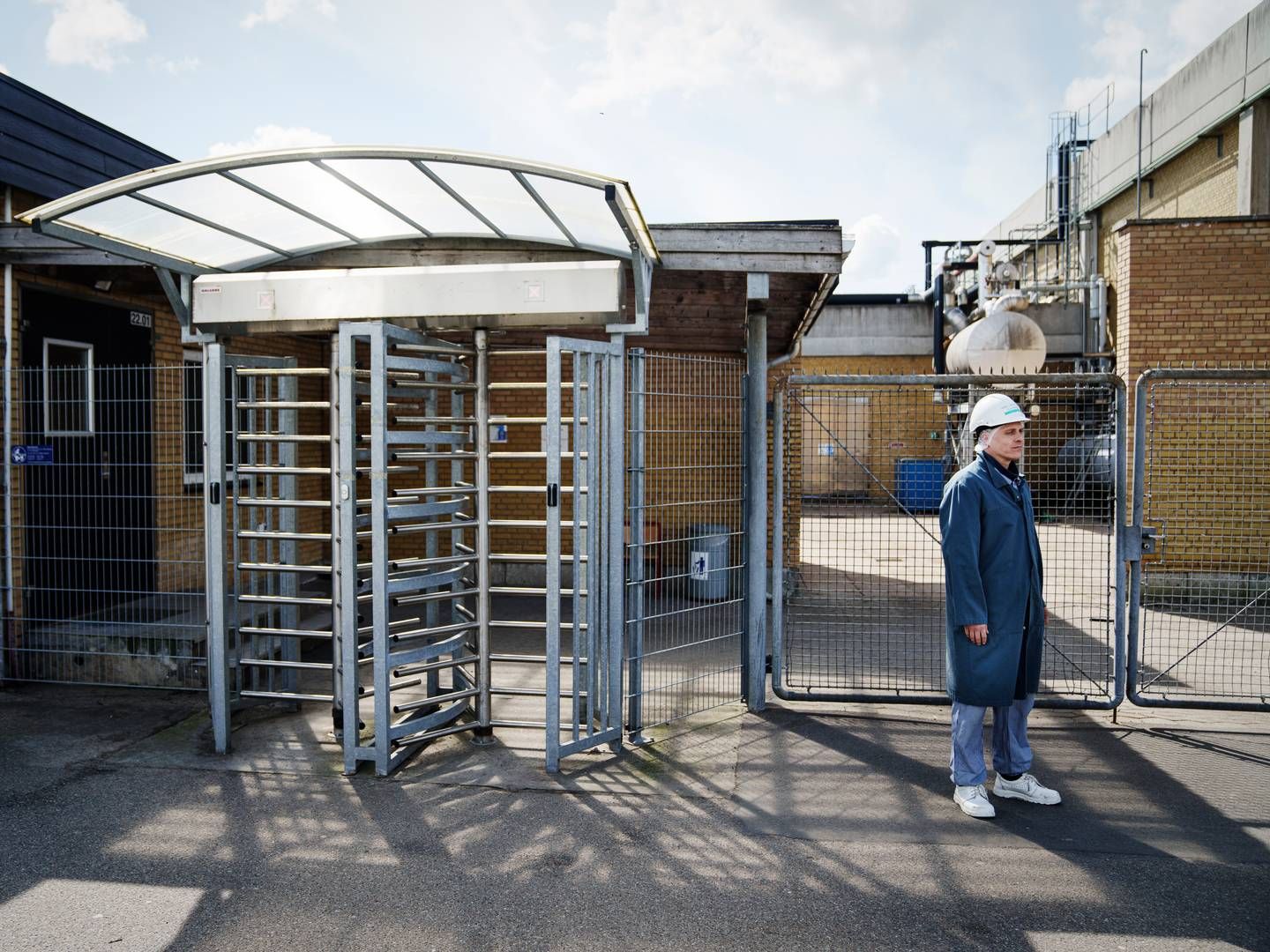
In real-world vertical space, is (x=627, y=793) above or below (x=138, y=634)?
below

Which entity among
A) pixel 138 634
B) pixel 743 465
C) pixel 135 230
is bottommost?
pixel 138 634

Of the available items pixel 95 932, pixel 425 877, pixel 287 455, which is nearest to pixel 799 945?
pixel 425 877

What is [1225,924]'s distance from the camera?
11.6ft

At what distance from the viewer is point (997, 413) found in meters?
4.63

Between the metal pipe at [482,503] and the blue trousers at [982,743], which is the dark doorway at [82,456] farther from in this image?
the blue trousers at [982,743]

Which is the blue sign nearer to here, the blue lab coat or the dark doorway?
the dark doorway

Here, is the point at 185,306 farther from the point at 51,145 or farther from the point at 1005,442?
the point at 1005,442

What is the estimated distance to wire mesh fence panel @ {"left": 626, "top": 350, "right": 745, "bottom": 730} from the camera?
566cm

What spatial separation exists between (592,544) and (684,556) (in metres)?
5.74

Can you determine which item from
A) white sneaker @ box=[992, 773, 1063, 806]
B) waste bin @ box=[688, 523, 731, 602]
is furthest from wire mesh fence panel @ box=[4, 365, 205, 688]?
white sneaker @ box=[992, 773, 1063, 806]

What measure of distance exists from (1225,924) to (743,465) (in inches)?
142

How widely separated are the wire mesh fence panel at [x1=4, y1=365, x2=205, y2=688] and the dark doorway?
1 centimetres

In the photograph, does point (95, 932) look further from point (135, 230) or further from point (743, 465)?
point (743, 465)

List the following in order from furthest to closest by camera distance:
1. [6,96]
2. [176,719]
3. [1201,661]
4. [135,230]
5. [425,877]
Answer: [1201,661]
[6,96]
[176,719]
[135,230]
[425,877]
